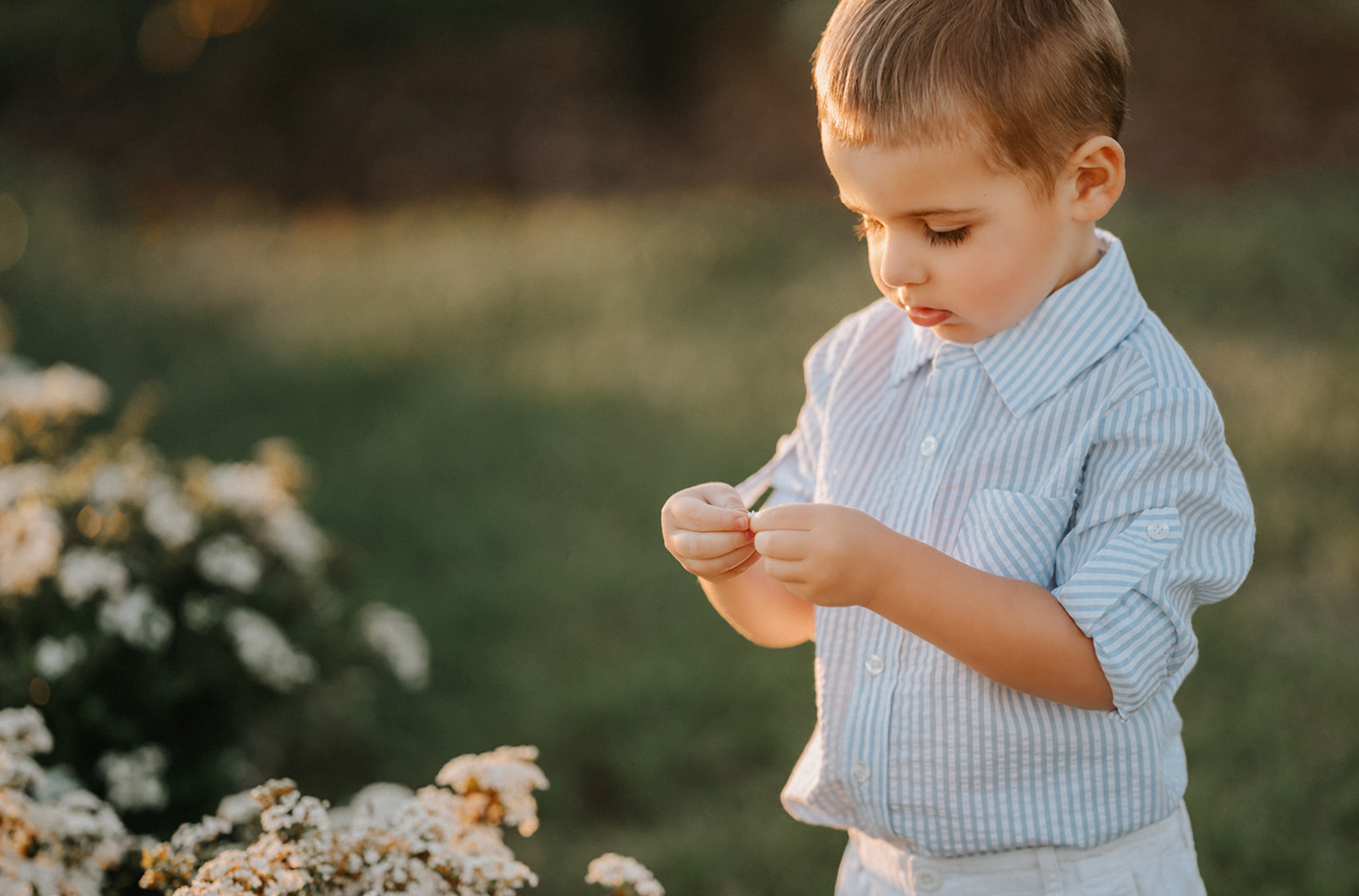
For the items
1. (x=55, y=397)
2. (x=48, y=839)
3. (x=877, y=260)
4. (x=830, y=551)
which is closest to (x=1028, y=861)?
(x=830, y=551)

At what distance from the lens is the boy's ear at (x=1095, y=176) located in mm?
1289

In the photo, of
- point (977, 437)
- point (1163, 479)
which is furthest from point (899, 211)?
point (1163, 479)

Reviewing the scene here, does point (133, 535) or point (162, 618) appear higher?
point (133, 535)

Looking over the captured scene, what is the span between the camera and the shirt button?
1.45 meters

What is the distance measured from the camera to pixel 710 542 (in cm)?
137

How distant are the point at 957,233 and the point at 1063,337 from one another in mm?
190

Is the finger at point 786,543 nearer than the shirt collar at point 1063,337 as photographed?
Yes

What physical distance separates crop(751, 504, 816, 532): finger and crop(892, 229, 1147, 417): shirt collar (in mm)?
311

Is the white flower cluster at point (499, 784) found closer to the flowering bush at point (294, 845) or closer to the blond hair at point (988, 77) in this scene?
the flowering bush at point (294, 845)

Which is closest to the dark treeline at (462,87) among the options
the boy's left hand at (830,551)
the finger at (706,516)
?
the finger at (706,516)

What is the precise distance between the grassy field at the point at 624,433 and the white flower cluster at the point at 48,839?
132cm

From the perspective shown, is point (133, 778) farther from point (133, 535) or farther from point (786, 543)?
point (786, 543)

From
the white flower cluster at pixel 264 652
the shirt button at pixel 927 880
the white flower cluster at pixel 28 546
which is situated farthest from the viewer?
the white flower cluster at pixel 264 652

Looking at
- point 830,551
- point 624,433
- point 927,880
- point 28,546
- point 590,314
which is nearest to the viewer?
point 830,551
